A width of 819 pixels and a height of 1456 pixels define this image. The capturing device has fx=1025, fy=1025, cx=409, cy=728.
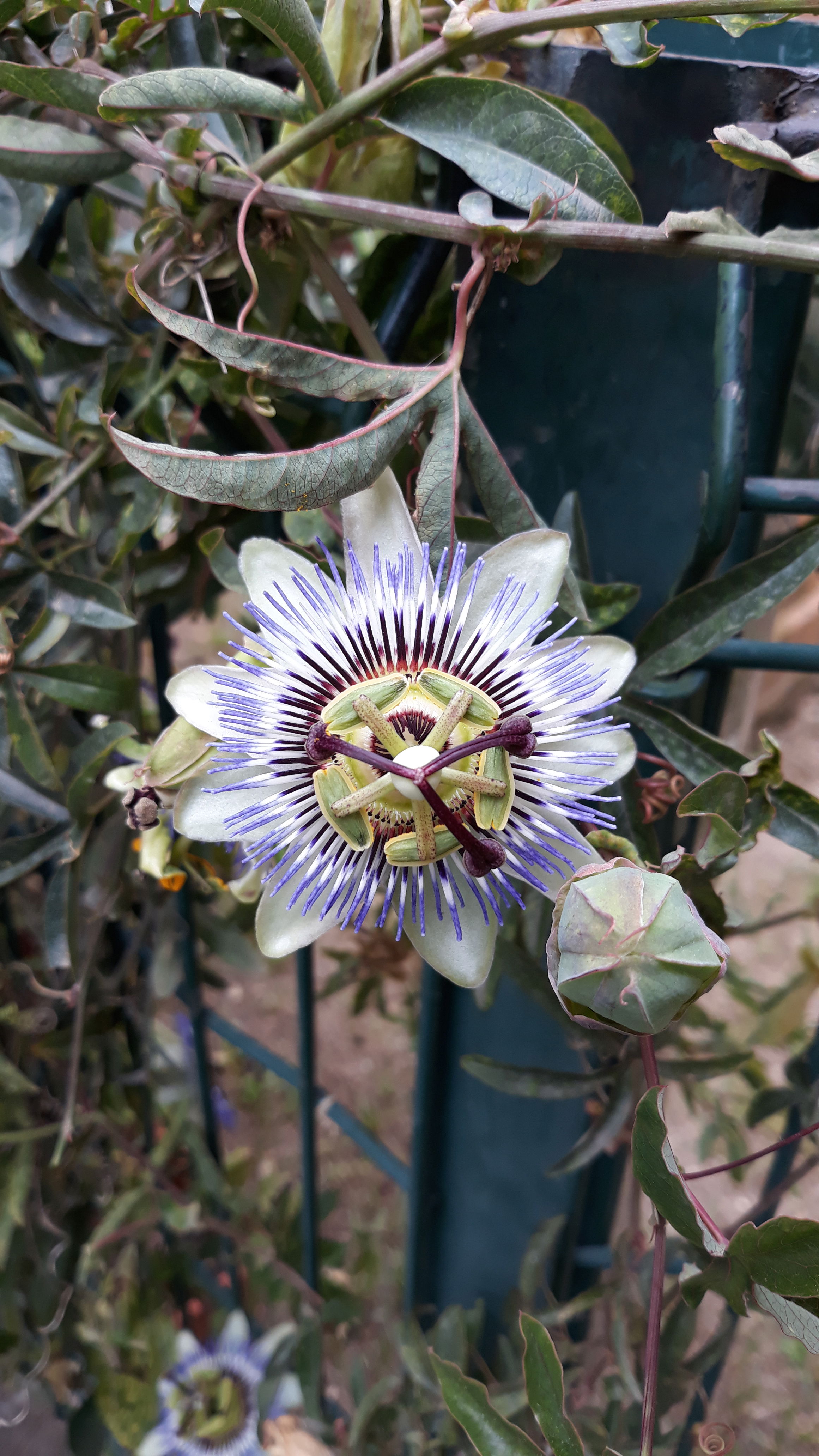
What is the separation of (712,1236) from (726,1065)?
0.29m

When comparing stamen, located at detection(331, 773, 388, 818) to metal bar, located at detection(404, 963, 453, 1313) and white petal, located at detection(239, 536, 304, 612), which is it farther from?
metal bar, located at detection(404, 963, 453, 1313)

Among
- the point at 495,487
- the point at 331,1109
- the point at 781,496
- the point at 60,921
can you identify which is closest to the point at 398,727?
the point at 495,487

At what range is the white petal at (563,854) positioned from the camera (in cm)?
55

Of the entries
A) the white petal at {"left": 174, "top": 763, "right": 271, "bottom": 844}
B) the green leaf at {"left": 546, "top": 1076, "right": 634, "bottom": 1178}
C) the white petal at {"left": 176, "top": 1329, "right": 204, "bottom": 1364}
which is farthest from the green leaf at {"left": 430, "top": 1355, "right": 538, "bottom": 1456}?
the white petal at {"left": 176, "top": 1329, "right": 204, "bottom": 1364}

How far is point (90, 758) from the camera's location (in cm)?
78

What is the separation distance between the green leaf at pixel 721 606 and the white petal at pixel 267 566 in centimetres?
22

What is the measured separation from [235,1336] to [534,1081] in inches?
32.7

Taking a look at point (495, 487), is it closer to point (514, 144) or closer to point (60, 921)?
point (514, 144)

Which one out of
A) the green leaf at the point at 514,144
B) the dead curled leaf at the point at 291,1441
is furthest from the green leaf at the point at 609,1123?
the dead curled leaf at the point at 291,1441

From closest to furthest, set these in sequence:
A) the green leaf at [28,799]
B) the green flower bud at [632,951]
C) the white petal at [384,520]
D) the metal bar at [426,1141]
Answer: the green flower bud at [632,951] → the white petal at [384,520] → the green leaf at [28,799] → the metal bar at [426,1141]

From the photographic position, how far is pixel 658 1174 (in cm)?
52

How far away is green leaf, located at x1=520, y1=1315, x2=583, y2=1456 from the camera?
0.60 m

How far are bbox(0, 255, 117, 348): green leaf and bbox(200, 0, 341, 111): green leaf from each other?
0.25 metres

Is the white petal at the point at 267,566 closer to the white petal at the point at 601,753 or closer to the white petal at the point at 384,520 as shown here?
the white petal at the point at 384,520
